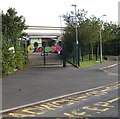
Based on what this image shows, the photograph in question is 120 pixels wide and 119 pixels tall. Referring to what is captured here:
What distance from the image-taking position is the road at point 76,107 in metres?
5.59

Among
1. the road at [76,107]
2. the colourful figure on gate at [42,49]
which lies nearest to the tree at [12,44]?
the colourful figure on gate at [42,49]

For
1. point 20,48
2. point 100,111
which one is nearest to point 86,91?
point 100,111

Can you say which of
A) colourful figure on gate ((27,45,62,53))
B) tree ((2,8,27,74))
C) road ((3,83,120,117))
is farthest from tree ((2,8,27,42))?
road ((3,83,120,117))

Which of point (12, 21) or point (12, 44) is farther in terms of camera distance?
point (12, 21)

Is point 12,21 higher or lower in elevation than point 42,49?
higher

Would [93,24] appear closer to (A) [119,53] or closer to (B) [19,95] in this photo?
(A) [119,53]

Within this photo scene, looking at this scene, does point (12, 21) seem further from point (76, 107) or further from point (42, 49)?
point (76, 107)

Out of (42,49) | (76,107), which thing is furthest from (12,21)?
(76,107)

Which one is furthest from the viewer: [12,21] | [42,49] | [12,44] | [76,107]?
[12,21]

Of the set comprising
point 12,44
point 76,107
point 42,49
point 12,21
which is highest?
point 12,21

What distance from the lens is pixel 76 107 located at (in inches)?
247

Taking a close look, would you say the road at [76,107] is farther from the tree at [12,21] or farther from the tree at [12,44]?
the tree at [12,21]

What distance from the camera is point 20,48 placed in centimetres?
1645

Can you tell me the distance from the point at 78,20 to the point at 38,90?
66.3 ft
